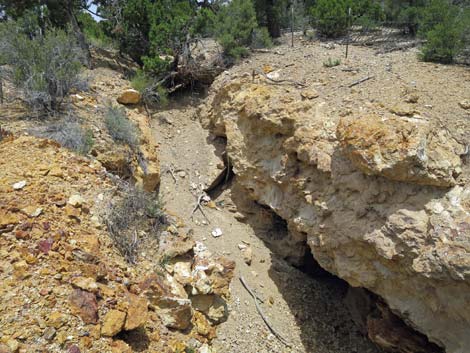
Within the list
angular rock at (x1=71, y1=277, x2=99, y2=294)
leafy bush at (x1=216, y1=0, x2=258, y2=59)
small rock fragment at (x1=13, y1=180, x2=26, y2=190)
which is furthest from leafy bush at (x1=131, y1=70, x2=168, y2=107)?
angular rock at (x1=71, y1=277, x2=99, y2=294)

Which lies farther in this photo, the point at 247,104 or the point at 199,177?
the point at 199,177

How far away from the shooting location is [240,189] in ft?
25.7

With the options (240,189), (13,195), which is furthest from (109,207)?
(240,189)

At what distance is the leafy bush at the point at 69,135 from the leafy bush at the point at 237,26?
15.9 feet

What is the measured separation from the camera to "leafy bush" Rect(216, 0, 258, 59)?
362 inches

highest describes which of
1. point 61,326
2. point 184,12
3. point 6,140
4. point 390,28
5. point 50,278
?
point 184,12

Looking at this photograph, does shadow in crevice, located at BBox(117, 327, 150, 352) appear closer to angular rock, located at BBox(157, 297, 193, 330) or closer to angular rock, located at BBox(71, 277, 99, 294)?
angular rock, located at BBox(157, 297, 193, 330)

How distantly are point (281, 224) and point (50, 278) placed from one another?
16.6 ft

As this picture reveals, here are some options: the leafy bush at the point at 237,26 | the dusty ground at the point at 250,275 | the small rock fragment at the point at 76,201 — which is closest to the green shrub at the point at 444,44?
the leafy bush at the point at 237,26

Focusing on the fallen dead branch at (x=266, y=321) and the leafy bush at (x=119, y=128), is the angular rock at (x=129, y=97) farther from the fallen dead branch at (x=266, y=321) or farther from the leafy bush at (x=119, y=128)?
the fallen dead branch at (x=266, y=321)

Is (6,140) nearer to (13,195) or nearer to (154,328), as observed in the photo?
(13,195)

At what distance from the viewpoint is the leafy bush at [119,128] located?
6.70m

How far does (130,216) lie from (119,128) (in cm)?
238

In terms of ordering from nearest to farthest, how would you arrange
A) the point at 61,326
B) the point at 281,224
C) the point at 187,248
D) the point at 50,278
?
the point at 61,326 < the point at 50,278 < the point at 187,248 < the point at 281,224
